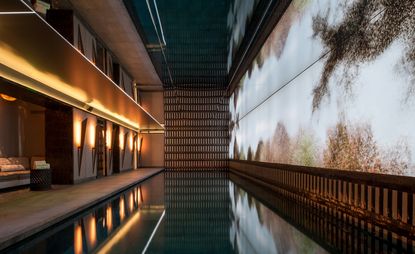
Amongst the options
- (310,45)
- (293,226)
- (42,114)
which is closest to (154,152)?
(42,114)

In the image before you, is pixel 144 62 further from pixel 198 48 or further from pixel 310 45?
pixel 310 45

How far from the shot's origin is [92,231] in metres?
5.16

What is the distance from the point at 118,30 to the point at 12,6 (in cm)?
881

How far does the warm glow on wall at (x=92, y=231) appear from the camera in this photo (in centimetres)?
447

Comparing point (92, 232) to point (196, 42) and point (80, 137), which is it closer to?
point (80, 137)

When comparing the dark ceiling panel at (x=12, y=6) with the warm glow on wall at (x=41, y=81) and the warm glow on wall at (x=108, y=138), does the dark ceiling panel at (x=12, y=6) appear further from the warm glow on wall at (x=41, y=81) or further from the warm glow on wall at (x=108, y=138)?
the warm glow on wall at (x=108, y=138)

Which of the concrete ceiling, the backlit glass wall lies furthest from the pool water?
the concrete ceiling

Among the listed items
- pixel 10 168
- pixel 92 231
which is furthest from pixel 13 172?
pixel 92 231

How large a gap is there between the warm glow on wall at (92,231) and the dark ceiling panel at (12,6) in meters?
2.41

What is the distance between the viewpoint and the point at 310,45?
7.53 m

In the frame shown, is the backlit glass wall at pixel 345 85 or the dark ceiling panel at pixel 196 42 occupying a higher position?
the dark ceiling panel at pixel 196 42

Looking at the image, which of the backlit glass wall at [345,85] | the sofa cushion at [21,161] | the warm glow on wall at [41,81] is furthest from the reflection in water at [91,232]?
the sofa cushion at [21,161]

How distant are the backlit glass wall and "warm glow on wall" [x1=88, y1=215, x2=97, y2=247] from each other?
3.19 meters

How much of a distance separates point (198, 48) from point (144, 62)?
292 inches
